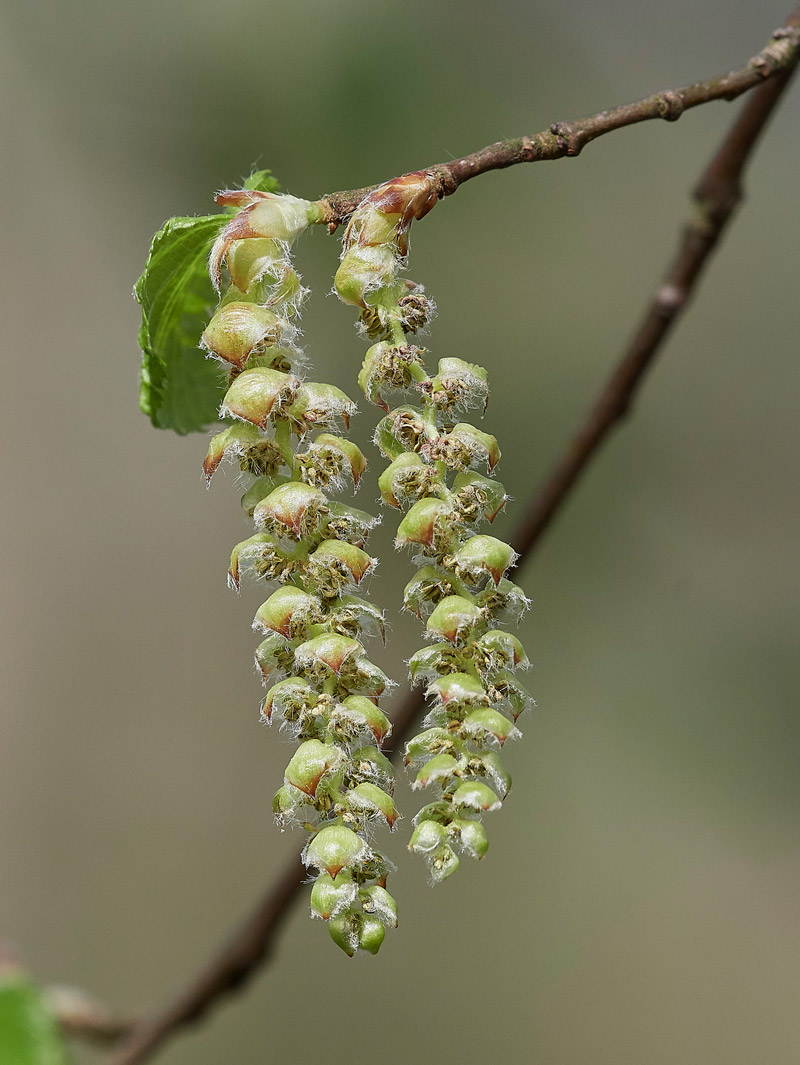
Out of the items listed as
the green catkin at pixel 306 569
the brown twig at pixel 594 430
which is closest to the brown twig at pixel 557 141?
the green catkin at pixel 306 569

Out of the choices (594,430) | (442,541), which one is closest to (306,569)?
(442,541)

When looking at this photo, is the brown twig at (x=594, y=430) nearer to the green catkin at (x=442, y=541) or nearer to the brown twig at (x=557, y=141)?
the brown twig at (x=557, y=141)

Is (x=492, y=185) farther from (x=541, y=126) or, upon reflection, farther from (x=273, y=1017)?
(x=273, y=1017)

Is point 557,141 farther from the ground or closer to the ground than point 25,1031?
farther from the ground

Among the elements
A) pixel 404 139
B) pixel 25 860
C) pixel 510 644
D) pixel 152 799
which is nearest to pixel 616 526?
pixel 404 139

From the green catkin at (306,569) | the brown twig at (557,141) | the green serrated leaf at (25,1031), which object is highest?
the brown twig at (557,141)

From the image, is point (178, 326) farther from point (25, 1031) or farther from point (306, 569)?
point (25, 1031)
